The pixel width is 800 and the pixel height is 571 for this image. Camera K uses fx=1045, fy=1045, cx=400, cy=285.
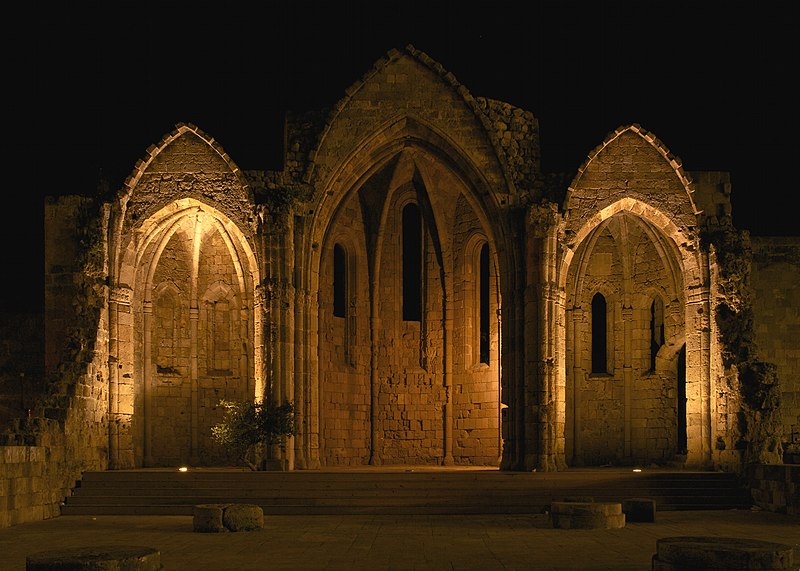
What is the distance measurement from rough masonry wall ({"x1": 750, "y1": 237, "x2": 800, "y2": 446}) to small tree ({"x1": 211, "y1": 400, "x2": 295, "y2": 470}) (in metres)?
11.7

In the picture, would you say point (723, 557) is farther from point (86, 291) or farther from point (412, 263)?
point (412, 263)

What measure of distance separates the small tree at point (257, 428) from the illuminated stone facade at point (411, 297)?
476 mm

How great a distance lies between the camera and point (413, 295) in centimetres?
2736

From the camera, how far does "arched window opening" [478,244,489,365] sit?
27.0 metres

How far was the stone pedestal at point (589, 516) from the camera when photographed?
14.7m

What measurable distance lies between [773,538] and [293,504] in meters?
8.12

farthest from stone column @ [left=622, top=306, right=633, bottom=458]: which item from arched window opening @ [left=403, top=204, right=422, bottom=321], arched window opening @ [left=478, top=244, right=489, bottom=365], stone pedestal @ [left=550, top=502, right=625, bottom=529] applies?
stone pedestal @ [left=550, top=502, right=625, bottom=529]

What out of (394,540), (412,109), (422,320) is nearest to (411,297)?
(422,320)

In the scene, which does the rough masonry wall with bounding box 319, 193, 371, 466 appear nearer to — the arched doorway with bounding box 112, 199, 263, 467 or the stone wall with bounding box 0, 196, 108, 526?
the arched doorway with bounding box 112, 199, 263, 467

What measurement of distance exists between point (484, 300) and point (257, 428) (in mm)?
8384

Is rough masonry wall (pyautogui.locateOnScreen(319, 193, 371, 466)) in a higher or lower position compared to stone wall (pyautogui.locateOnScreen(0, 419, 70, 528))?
higher

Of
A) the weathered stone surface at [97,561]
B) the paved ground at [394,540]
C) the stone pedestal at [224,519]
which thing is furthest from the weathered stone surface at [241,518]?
the weathered stone surface at [97,561]

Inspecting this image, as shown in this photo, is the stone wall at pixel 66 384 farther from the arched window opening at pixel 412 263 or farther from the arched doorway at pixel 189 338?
the arched window opening at pixel 412 263

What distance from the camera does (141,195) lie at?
876 inches
